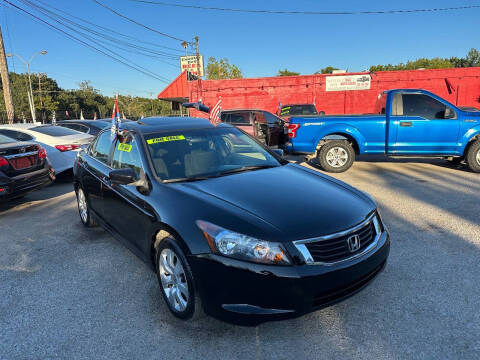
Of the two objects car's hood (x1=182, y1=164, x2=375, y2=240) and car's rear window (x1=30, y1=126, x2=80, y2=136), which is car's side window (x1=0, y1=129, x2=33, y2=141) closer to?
car's rear window (x1=30, y1=126, x2=80, y2=136)

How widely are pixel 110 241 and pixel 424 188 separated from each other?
581cm

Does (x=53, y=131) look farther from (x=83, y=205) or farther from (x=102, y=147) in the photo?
(x=102, y=147)

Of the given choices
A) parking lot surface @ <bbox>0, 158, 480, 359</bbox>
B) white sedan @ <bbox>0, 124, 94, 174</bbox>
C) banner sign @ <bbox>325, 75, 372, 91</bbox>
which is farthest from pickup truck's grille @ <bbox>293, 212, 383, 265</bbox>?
banner sign @ <bbox>325, 75, 372, 91</bbox>

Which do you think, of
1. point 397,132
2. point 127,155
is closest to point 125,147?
point 127,155

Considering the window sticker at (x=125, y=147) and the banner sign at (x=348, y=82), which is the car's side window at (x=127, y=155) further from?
the banner sign at (x=348, y=82)

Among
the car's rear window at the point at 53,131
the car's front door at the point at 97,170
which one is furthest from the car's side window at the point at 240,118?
the car's front door at the point at 97,170

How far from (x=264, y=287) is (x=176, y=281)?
857mm

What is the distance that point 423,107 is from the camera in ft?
26.2

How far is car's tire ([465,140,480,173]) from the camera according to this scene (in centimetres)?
776

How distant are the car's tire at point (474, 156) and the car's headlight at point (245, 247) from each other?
7.64 m

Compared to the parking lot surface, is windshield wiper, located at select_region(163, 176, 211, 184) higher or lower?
higher

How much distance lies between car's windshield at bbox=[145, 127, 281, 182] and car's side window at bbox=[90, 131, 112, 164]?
3.13ft

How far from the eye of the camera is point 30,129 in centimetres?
810

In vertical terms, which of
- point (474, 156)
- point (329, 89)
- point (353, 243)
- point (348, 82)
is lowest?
point (474, 156)
